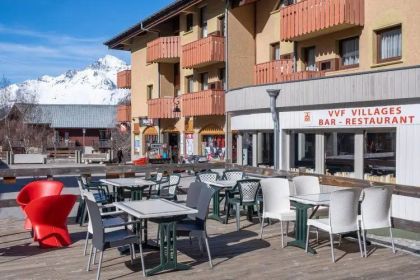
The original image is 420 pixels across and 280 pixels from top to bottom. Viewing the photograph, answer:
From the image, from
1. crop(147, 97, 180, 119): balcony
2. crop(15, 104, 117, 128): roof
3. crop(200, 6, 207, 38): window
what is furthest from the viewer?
crop(15, 104, 117, 128): roof

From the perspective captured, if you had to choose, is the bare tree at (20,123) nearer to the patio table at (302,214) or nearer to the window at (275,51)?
the window at (275,51)

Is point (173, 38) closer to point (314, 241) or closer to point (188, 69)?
point (188, 69)

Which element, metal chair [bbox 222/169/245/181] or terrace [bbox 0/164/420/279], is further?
metal chair [bbox 222/169/245/181]

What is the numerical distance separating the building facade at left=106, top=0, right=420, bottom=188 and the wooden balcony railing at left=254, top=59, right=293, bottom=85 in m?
0.04

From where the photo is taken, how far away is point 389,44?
16.4 meters

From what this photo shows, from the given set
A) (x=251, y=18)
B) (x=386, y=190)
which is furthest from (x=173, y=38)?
(x=386, y=190)

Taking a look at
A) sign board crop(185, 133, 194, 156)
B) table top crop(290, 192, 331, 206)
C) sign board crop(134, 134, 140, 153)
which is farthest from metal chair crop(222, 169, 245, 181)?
sign board crop(134, 134, 140, 153)

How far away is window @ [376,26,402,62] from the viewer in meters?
16.0

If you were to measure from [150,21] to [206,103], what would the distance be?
8332 mm

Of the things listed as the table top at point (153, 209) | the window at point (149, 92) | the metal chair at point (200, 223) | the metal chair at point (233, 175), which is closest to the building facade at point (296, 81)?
the window at point (149, 92)

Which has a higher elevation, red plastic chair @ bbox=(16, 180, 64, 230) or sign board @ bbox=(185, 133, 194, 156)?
sign board @ bbox=(185, 133, 194, 156)

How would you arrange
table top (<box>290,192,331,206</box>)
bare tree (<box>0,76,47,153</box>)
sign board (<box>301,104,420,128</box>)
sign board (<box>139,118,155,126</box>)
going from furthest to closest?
bare tree (<box>0,76,47,153</box>) < sign board (<box>139,118,155,126</box>) < sign board (<box>301,104,420,128</box>) < table top (<box>290,192,331,206</box>)

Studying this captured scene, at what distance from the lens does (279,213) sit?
864cm

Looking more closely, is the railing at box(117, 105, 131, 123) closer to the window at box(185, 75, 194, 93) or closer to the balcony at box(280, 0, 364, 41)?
the window at box(185, 75, 194, 93)
